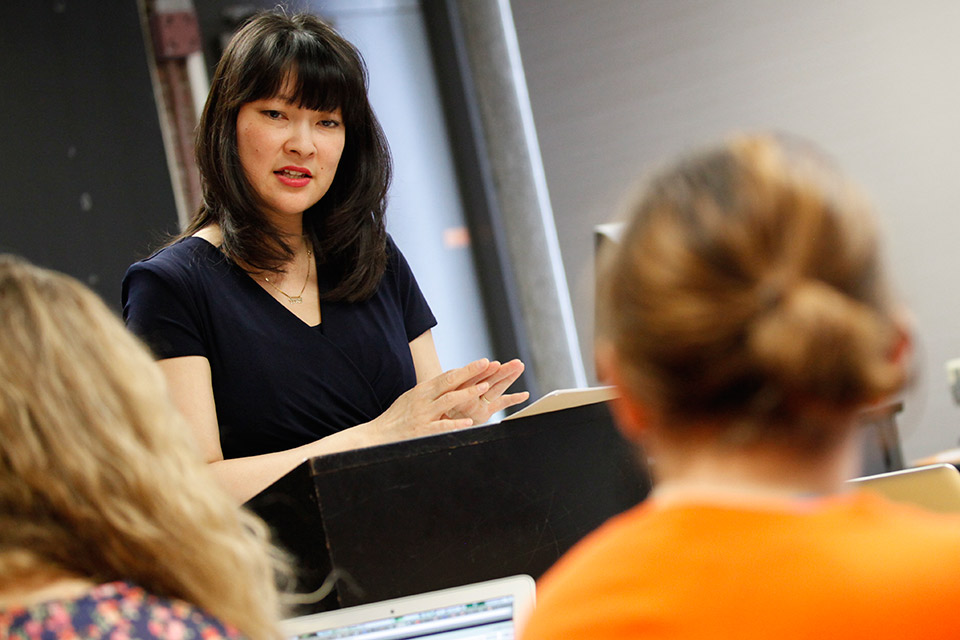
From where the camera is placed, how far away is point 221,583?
929 millimetres

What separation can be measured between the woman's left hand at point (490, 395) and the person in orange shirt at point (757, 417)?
949mm

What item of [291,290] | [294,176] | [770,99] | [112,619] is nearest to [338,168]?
[294,176]

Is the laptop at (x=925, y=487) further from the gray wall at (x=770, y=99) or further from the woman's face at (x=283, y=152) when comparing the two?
the gray wall at (x=770, y=99)

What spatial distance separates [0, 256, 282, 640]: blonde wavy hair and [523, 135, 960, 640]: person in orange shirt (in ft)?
1.23

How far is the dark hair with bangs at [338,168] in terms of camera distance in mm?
1889

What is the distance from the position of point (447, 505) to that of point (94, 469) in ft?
2.12

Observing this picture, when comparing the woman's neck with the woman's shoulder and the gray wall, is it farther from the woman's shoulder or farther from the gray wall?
the gray wall

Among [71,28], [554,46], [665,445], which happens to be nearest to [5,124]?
[71,28]

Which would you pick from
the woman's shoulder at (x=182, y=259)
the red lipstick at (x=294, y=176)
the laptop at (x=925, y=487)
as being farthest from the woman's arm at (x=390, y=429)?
the laptop at (x=925, y=487)

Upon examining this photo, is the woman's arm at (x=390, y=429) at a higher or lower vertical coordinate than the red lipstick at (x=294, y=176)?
A: lower

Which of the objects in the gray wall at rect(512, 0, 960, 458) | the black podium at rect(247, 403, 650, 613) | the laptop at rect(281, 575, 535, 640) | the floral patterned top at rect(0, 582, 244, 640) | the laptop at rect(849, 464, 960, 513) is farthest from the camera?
the gray wall at rect(512, 0, 960, 458)

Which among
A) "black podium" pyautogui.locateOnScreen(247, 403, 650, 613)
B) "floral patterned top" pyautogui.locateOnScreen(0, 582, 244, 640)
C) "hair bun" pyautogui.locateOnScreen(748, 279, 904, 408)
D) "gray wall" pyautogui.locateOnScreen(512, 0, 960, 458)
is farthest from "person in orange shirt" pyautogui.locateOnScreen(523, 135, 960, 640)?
"gray wall" pyautogui.locateOnScreen(512, 0, 960, 458)

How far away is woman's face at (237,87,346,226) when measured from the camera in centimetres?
190

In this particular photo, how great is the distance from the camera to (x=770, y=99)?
4.04 meters
